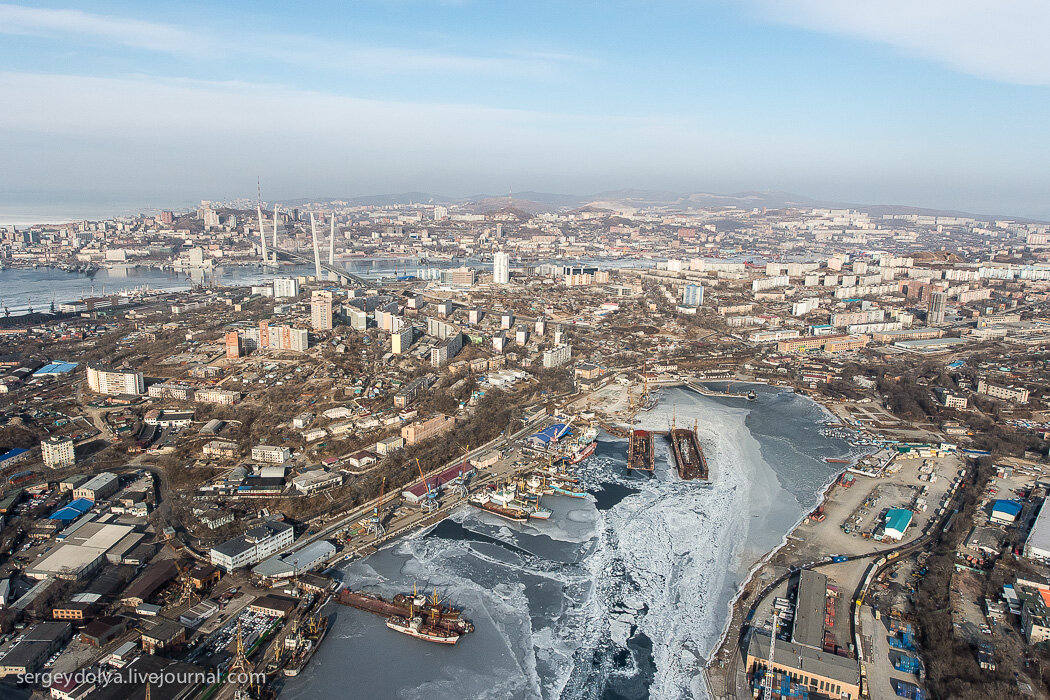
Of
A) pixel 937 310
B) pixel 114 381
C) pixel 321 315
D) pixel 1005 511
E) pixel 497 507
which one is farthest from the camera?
pixel 937 310

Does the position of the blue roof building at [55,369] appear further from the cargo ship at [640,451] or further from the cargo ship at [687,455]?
the cargo ship at [687,455]

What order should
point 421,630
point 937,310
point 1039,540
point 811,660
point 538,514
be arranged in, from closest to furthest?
point 811,660 < point 421,630 < point 1039,540 < point 538,514 < point 937,310

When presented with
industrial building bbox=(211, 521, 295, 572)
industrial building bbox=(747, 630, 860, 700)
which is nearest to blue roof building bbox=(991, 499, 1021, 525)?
industrial building bbox=(747, 630, 860, 700)

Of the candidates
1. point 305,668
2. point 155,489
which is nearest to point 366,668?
point 305,668

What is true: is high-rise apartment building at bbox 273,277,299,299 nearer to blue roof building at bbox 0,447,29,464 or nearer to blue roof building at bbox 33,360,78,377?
blue roof building at bbox 33,360,78,377

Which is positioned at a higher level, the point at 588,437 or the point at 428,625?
the point at 588,437

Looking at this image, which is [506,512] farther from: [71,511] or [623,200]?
[623,200]

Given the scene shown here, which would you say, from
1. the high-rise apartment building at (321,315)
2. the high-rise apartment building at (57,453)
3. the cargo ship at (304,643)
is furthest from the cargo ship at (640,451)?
the high-rise apartment building at (321,315)

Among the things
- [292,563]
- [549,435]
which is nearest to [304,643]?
[292,563]
